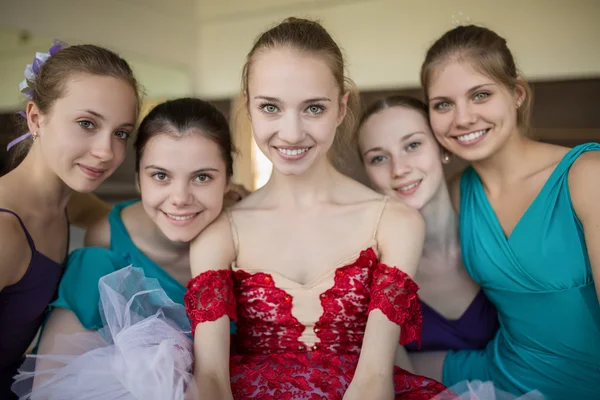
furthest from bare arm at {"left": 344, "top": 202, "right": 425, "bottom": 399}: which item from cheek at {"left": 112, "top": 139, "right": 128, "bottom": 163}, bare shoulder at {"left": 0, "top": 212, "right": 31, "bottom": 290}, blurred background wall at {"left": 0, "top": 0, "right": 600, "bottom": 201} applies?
blurred background wall at {"left": 0, "top": 0, "right": 600, "bottom": 201}

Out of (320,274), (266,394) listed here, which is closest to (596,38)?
(320,274)

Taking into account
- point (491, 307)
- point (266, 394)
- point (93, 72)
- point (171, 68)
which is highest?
point (171, 68)

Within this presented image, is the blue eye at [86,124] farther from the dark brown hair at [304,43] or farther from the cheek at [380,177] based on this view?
the cheek at [380,177]

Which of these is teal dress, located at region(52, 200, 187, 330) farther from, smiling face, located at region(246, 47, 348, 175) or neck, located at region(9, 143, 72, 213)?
smiling face, located at region(246, 47, 348, 175)

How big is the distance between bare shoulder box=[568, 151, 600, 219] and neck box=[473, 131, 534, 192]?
18 cm

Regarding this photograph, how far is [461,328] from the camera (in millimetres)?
1831

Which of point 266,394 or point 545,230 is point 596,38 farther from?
point 266,394

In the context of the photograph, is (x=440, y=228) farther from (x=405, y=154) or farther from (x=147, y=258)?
(x=147, y=258)

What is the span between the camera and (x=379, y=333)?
1397 mm

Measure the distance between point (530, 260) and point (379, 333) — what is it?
528mm

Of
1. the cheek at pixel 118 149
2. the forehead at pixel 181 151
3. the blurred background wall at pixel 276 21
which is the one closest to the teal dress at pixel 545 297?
the forehead at pixel 181 151

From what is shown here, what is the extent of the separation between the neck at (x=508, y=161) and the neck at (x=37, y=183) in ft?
4.13

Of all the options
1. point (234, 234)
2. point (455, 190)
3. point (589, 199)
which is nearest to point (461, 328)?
point (455, 190)

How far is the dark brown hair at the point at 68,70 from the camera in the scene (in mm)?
1606
